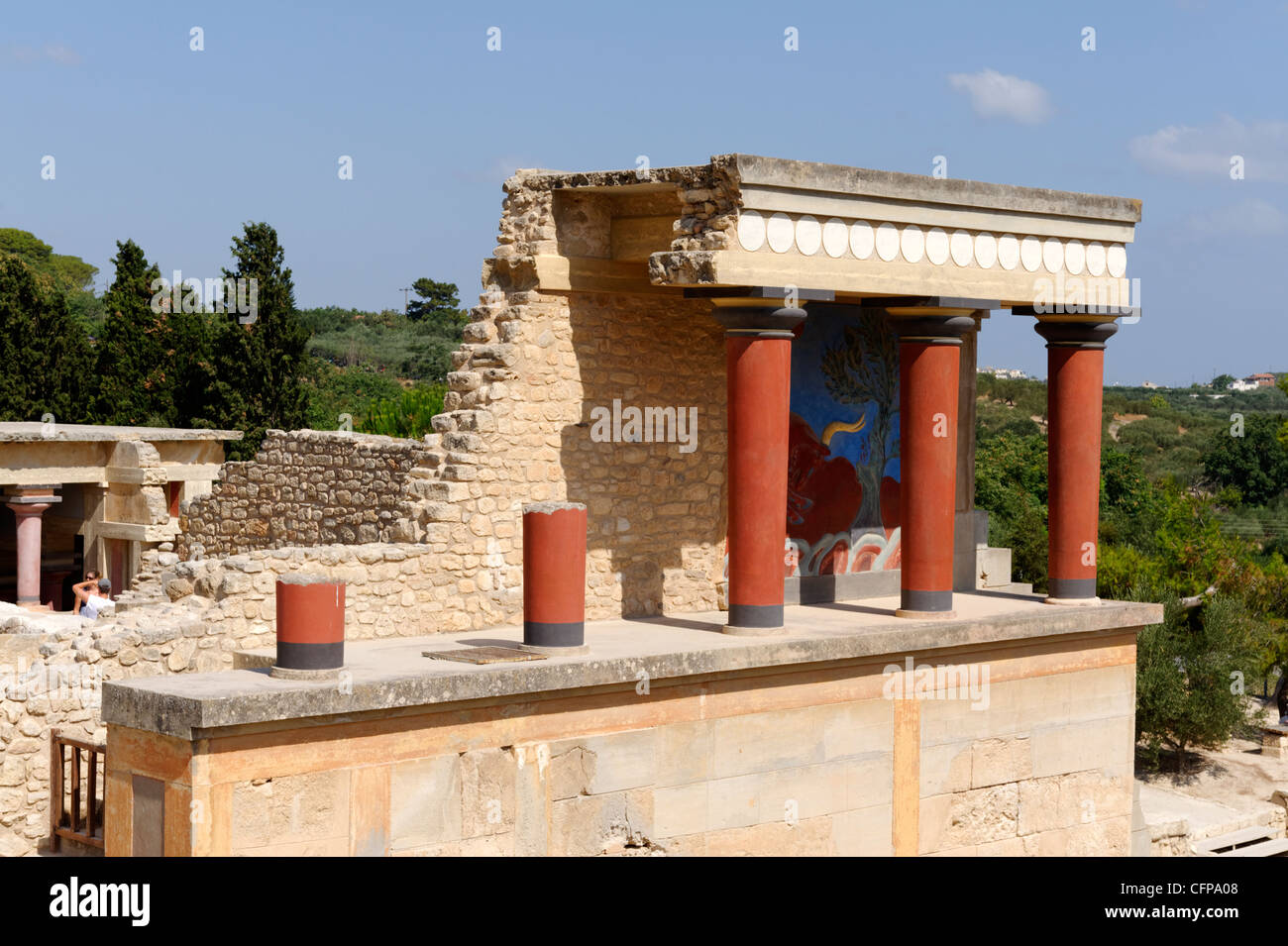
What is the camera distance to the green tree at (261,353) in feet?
83.3

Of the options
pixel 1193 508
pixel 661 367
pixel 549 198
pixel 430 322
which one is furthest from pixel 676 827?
pixel 430 322

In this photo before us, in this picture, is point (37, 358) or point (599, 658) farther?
point (37, 358)

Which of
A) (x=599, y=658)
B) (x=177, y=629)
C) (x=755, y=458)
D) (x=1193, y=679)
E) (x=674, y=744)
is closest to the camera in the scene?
(x=599, y=658)

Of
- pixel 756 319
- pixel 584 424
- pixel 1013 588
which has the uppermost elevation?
pixel 756 319

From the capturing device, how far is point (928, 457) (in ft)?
37.8

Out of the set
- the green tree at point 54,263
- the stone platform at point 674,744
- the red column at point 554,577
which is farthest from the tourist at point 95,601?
the green tree at point 54,263

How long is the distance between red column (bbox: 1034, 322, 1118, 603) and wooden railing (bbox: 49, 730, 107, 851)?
291 inches

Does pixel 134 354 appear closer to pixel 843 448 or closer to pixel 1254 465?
pixel 843 448

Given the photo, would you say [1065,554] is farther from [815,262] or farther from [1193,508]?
[1193,508]

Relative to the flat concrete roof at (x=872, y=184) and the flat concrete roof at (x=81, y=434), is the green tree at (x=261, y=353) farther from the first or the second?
the flat concrete roof at (x=872, y=184)

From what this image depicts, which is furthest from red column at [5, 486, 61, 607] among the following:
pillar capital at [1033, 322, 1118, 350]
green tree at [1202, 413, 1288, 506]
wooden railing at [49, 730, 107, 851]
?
green tree at [1202, 413, 1288, 506]

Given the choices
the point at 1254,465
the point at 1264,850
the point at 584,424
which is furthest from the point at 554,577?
the point at 1254,465

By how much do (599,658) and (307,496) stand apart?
4.57m

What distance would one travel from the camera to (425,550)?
10.4 meters
